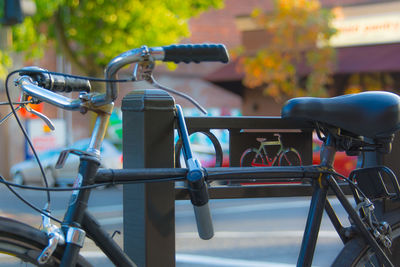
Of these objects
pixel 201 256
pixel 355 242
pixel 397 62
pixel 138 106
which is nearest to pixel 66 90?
pixel 138 106

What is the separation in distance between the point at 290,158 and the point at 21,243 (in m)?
1.53

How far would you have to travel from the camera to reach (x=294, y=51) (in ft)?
63.8

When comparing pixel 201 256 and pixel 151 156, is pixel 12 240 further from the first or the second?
pixel 201 256

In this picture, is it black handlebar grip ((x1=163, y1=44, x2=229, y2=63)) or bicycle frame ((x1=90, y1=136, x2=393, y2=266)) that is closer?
black handlebar grip ((x1=163, y1=44, x2=229, y2=63))

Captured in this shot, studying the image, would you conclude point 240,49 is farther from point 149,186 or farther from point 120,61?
point 120,61

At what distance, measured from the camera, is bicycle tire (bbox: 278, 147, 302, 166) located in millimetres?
2859

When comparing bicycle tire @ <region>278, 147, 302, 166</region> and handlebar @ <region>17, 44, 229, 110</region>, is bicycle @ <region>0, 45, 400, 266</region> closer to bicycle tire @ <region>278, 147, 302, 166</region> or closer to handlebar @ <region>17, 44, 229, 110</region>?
handlebar @ <region>17, 44, 229, 110</region>

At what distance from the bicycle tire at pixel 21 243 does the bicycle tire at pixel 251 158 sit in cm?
123

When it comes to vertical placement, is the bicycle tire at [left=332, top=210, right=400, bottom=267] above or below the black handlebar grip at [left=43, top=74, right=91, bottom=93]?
below

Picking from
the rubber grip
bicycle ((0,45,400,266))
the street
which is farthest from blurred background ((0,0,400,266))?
the rubber grip

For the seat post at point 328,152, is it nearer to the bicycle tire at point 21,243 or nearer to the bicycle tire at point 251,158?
the bicycle tire at point 251,158

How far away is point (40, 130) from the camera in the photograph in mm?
19422

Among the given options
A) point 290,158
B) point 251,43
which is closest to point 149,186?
point 290,158

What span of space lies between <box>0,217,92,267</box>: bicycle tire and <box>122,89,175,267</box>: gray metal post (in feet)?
2.07
